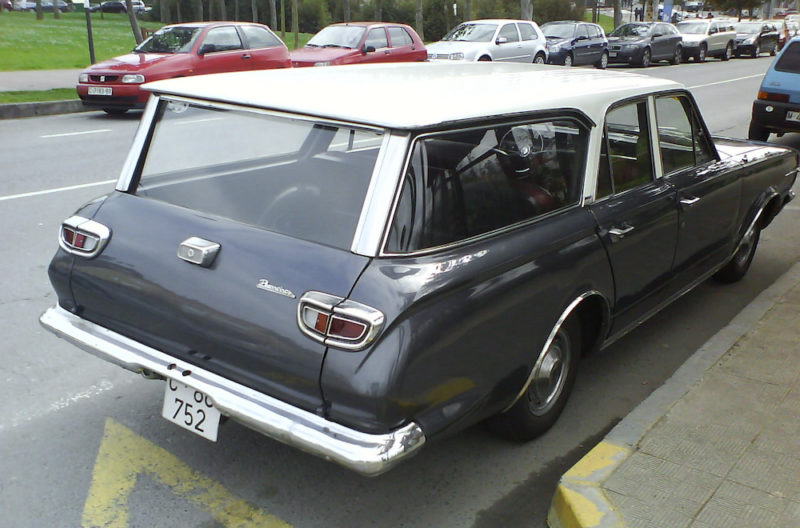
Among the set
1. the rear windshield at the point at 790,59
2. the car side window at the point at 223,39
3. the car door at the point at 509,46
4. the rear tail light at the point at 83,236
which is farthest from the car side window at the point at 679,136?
the car door at the point at 509,46

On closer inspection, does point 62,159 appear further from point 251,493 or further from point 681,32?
point 681,32

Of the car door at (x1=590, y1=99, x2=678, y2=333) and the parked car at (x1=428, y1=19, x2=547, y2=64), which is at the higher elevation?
the parked car at (x1=428, y1=19, x2=547, y2=64)

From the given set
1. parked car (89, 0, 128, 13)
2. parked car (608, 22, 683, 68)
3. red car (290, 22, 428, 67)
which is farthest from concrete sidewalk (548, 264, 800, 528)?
parked car (89, 0, 128, 13)

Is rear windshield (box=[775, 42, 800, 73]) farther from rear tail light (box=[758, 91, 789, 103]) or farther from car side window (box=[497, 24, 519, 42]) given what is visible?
car side window (box=[497, 24, 519, 42])

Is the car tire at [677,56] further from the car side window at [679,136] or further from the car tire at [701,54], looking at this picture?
the car side window at [679,136]

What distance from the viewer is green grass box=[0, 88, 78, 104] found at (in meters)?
14.4

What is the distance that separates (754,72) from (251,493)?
28.3 m

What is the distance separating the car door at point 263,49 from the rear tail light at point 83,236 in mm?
12552

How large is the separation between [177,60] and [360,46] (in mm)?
4447

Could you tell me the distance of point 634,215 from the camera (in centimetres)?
401

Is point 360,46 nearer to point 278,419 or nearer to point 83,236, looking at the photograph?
point 83,236

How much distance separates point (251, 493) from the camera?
3.26 meters

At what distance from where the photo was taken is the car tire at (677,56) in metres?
31.5

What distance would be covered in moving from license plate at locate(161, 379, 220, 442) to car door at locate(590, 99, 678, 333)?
1.92 metres
